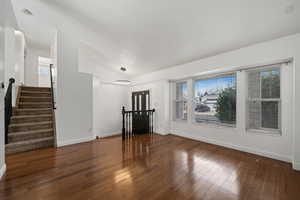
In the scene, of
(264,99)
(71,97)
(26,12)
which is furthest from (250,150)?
(26,12)

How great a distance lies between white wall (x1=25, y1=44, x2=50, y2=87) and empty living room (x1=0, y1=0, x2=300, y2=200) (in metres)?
1.06

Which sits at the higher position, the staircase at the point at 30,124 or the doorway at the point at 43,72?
the doorway at the point at 43,72

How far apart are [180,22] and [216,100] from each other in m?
2.52

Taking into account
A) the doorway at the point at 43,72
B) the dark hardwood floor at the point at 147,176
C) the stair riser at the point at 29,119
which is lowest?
the dark hardwood floor at the point at 147,176

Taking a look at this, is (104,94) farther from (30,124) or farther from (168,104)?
(168,104)

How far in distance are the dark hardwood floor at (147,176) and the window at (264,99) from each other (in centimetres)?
82

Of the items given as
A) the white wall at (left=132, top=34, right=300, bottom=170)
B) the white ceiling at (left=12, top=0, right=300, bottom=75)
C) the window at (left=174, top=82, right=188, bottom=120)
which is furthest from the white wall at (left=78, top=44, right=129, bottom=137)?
the white wall at (left=132, top=34, right=300, bottom=170)

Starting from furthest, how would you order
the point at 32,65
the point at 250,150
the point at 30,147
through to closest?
the point at 32,65, the point at 30,147, the point at 250,150

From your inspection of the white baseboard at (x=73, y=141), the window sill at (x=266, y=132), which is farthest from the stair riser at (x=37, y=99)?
the window sill at (x=266, y=132)

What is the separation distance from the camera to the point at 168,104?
5.05 metres

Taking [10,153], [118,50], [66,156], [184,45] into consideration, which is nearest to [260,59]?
[184,45]

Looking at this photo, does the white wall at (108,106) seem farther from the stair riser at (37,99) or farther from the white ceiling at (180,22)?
the white ceiling at (180,22)

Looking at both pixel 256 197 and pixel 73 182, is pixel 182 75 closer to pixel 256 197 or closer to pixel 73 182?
pixel 256 197

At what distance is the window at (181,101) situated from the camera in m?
4.86
